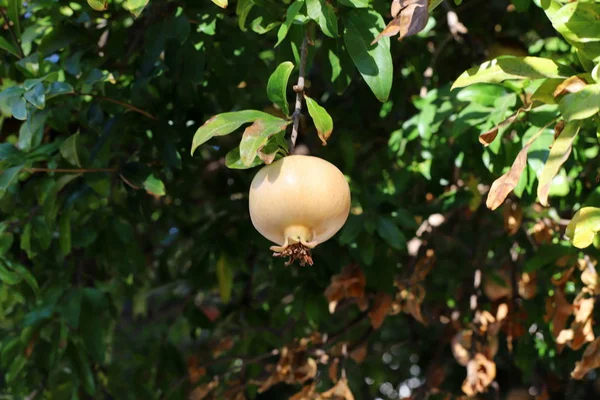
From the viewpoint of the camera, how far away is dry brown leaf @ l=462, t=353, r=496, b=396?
2.22 metres

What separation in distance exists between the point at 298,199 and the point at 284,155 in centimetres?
12

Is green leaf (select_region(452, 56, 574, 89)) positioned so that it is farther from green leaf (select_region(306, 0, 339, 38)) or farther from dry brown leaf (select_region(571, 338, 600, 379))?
dry brown leaf (select_region(571, 338, 600, 379))

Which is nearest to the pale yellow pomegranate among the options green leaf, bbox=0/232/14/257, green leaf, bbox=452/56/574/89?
green leaf, bbox=452/56/574/89

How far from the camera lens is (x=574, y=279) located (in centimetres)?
218

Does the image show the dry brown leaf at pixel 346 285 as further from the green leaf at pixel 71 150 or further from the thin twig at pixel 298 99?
the thin twig at pixel 298 99

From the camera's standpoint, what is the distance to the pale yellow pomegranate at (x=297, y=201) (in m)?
1.23

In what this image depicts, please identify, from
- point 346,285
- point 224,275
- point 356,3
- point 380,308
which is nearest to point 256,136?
point 356,3

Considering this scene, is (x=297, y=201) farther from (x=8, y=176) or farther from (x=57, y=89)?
(x=8, y=176)

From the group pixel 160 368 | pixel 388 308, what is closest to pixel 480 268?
pixel 388 308

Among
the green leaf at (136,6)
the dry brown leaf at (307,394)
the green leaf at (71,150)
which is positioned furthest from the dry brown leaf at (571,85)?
the dry brown leaf at (307,394)

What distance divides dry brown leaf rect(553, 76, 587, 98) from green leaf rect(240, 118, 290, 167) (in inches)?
15.8

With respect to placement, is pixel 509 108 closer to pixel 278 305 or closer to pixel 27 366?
pixel 278 305

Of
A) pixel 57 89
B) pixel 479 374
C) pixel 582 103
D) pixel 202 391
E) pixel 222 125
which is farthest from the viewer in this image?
pixel 202 391

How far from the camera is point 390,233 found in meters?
2.11
